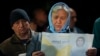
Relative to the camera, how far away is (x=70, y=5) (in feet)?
12.0

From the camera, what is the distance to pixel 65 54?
1908mm

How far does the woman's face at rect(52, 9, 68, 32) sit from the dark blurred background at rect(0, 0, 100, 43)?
4.86 feet

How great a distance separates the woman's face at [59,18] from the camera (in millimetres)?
2057

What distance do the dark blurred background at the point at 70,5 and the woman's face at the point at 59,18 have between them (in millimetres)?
1483

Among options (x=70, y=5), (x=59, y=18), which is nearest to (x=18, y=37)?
(x=59, y=18)

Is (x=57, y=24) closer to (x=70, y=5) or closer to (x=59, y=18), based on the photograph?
(x=59, y=18)

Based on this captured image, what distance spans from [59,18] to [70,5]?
5.17 ft

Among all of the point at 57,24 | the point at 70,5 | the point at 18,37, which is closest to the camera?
the point at 57,24

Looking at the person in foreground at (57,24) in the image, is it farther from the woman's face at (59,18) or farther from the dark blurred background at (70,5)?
the dark blurred background at (70,5)

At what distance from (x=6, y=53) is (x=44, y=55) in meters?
0.58

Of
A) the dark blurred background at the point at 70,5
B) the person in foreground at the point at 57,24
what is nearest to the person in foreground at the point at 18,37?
the person in foreground at the point at 57,24

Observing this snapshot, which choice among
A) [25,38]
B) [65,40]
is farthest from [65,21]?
[25,38]

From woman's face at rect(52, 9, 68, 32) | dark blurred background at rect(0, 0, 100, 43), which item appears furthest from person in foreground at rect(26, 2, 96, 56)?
dark blurred background at rect(0, 0, 100, 43)

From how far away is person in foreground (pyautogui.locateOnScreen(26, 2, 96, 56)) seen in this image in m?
1.94
